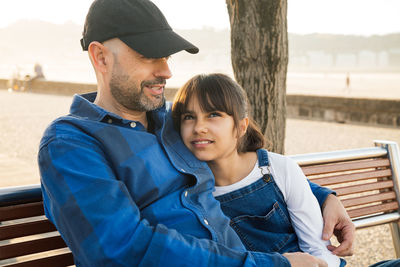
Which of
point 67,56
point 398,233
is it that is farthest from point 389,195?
point 67,56

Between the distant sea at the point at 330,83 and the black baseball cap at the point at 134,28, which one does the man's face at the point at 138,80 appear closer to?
the black baseball cap at the point at 134,28

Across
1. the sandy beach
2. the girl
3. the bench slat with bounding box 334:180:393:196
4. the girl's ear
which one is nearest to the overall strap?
the girl

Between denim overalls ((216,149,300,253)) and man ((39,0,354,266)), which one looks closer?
man ((39,0,354,266))

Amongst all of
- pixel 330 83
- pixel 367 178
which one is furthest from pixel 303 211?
pixel 330 83

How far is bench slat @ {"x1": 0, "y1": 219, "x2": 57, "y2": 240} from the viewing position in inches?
74.4

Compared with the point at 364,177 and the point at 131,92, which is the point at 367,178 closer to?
the point at 364,177

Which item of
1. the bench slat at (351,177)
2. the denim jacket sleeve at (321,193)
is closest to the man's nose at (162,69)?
the denim jacket sleeve at (321,193)

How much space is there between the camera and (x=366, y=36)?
197 m

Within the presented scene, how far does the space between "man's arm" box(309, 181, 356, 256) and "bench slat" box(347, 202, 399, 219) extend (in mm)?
763

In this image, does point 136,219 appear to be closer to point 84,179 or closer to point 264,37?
point 84,179

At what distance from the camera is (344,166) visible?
2.93m

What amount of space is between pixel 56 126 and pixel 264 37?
2.07 metres

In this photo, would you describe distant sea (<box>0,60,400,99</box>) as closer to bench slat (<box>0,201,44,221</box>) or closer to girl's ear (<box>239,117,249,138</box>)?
girl's ear (<box>239,117,249,138</box>)

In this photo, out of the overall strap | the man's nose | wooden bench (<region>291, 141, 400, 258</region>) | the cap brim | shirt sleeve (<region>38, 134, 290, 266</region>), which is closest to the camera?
shirt sleeve (<region>38, 134, 290, 266</region>)
